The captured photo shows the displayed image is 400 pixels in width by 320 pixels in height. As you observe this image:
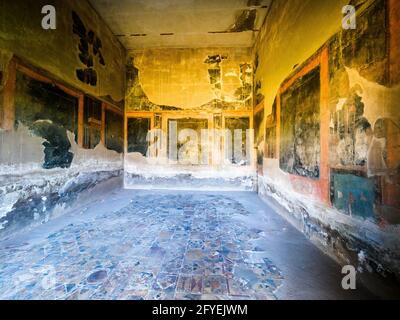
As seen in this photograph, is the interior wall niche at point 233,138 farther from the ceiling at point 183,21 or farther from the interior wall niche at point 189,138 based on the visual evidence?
the ceiling at point 183,21

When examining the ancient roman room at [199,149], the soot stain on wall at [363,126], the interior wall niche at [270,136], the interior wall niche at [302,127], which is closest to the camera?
the soot stain on wall at [363,126]

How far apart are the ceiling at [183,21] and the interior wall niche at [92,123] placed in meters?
2.36

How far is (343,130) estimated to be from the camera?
6.97 ft

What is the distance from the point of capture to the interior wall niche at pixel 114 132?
18.5 ft

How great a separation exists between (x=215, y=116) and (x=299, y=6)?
12.3 feet

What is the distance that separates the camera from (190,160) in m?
6.58

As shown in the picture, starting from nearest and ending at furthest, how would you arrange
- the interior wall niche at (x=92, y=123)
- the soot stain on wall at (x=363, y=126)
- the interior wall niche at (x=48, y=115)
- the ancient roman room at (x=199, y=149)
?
1. the soot stain on wall at (x=363, y=126)
2. the ancient roman room at (x=199, y=149)
3. the interior wall niche at (x=48, y=115)
4. the interior wall niche at (x=92, y=123)

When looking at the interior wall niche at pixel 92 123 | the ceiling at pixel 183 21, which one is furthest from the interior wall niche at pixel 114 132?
the ceiling at pixel 183 21

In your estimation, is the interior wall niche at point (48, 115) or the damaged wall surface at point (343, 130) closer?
the damaged wall surface at point (343, 130)

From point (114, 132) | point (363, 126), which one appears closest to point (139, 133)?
point (114, 132)

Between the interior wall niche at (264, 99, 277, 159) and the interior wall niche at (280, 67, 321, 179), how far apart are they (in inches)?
19.7

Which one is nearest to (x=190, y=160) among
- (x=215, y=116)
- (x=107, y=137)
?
(x=215, y=116)

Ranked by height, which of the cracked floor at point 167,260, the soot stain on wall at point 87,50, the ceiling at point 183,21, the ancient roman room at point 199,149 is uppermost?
the ceiling at point 183,21

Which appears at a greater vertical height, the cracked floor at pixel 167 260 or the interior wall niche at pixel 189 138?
the interior wall niche at pixel 189 138
